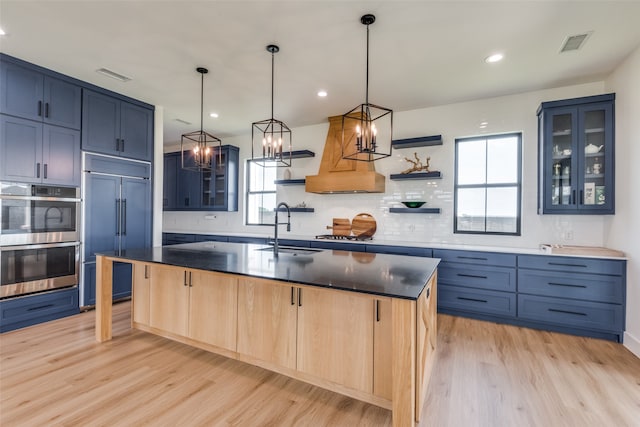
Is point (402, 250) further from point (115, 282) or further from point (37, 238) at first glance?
point (37, 238)

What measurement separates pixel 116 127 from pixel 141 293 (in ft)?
7.50

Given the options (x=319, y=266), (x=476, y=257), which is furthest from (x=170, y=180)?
(x=476, y=257)

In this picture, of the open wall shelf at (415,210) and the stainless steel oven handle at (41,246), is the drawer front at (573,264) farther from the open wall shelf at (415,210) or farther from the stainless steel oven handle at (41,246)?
the stainless steel oven handle at (41,246)

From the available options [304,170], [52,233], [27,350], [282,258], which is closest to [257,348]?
[282,258]

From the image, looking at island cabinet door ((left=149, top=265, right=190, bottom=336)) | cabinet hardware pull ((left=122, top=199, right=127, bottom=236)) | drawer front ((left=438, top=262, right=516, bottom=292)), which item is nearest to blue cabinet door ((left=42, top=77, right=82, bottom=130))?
cabinet hardware pull ((left=122, top=199, right=127, bottom=236))

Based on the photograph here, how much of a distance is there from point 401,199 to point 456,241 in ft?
3.09

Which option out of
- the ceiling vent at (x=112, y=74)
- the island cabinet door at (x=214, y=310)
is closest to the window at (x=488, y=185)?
the island cabinet door at (x=214, y=310)

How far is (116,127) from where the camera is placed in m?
4.02

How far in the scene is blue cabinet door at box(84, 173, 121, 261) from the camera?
3744 mm

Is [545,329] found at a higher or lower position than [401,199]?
lower

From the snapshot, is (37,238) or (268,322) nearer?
(268,322)

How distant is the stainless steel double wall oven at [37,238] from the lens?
10.2 feet

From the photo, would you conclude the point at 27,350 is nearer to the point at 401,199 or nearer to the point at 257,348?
the point at 257,348

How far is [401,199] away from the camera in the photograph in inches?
181
